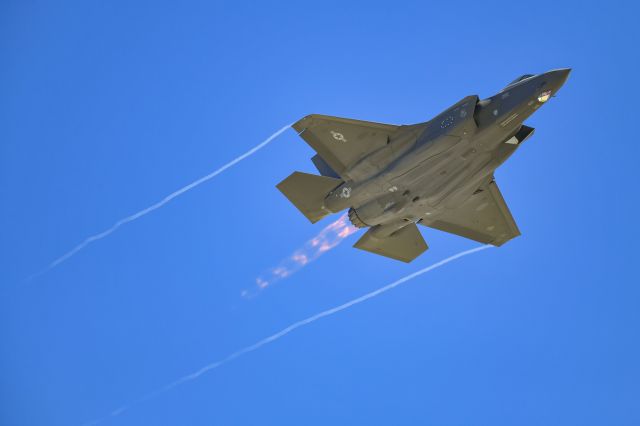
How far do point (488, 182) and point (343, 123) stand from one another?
802 centimetres

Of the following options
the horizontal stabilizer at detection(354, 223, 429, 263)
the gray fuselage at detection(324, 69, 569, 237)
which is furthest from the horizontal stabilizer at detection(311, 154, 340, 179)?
the horizontal stabilizer at detection(354, 223, 429, 263)

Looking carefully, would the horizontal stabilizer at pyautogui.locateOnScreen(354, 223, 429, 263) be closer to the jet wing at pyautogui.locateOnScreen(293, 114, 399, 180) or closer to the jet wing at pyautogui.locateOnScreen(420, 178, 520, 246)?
the jet wing at pyautogui.locateOnScreen(420, 178, 520, 246)

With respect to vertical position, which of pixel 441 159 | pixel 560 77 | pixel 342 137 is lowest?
pixel 560 77

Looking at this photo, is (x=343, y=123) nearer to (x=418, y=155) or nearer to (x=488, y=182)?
(x=418, y=155)

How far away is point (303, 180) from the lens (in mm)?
32094

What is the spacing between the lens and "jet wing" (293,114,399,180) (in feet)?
102

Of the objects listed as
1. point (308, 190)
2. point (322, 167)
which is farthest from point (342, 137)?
point (308, 190)

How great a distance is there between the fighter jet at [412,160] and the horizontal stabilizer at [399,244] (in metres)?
0.11

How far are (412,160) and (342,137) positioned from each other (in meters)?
3.58

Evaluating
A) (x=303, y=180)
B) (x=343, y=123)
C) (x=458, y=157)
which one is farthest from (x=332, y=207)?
(x=458, y=157)

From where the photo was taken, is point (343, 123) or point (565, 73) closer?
point (565, 73)

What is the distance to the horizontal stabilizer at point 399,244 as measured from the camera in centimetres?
3466

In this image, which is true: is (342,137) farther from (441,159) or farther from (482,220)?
(482,220)

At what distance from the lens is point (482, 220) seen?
35875 millimetres
